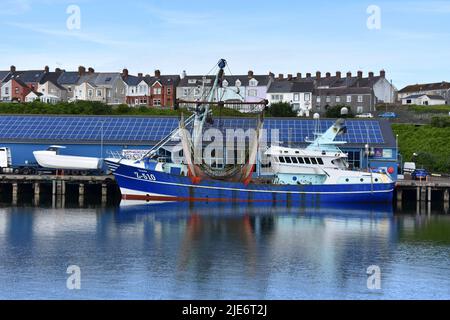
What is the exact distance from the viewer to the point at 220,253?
36.1m

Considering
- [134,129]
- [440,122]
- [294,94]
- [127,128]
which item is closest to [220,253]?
[134,129]

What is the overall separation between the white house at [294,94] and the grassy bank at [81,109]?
2082cm

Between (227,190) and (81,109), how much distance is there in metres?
41.0

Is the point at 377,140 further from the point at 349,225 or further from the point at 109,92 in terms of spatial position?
the point at 109,92

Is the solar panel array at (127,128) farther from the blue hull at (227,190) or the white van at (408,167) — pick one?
the blue hull at (227,190)

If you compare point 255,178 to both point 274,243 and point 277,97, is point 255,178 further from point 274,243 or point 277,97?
point 277,97

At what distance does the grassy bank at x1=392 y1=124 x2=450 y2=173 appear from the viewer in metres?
74.4

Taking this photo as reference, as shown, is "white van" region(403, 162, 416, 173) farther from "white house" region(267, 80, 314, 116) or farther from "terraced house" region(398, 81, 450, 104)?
"terraced house" region(398, 81, 450, 104)

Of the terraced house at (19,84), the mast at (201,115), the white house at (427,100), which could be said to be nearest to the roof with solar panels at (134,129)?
the mast at (201,115)

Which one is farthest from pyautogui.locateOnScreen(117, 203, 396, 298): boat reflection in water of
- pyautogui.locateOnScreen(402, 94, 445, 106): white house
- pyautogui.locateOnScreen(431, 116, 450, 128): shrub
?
pyautogui.locateOnScreen(402, 94, 445, 106): white house

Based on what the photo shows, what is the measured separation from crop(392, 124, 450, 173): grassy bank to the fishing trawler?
16.0 metres

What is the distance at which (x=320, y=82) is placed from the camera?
403ft

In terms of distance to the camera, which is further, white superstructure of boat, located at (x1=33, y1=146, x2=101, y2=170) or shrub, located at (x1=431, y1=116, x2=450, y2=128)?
shrub, located at (x1=431, y1=116, x2=450, y2=128)
